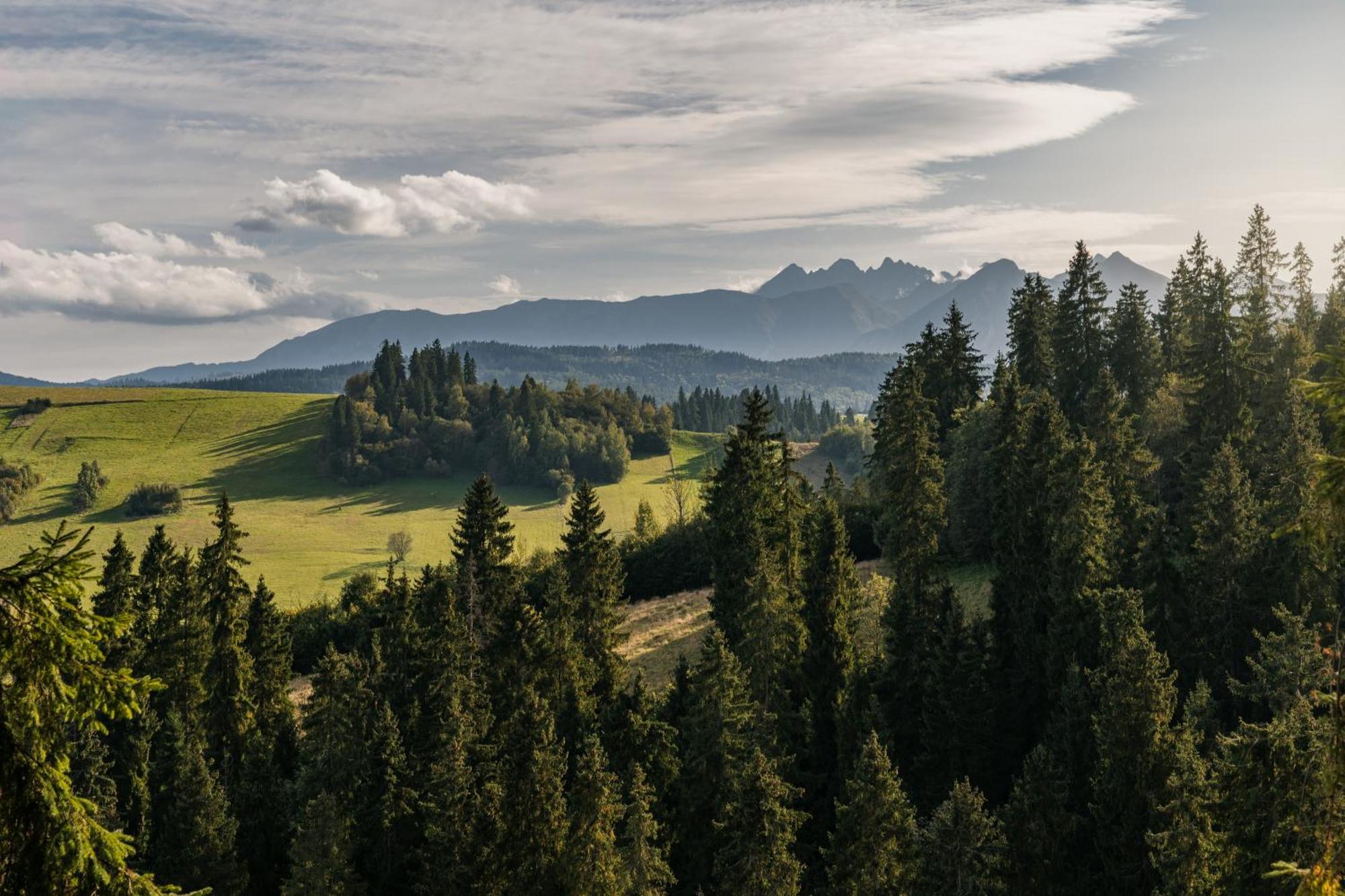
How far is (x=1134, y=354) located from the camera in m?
80.8

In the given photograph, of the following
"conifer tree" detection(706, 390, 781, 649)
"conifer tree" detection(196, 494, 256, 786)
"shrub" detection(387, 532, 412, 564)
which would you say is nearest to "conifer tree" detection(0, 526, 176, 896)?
"conifer tree" detection(706, 390, 781, 649)

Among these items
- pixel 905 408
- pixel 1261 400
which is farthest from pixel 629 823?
pixel 1261 400

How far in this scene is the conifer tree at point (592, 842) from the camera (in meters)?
33.7

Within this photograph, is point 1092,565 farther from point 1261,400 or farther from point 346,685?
point 346,685

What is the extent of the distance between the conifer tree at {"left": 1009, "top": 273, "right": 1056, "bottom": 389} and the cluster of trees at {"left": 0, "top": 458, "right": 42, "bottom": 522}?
507ft

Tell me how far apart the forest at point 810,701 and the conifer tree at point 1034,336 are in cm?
1369

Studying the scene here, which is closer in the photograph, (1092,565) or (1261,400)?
(1092,565)

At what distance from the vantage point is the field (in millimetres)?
136000

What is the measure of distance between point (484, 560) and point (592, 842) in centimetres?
Result: 2583

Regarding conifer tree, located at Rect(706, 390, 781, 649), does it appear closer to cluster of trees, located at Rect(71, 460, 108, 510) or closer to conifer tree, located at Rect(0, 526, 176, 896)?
conifer tree, located at Rect(0, 526, 176, 896)

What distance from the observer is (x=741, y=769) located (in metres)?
42.0

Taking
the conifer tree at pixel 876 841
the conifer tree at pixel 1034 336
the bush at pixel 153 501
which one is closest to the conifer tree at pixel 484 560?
the conifer tree at pixel 876 841

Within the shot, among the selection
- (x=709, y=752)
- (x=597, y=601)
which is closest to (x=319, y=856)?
(x=709, y=752)

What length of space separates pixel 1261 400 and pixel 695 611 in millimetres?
48028
